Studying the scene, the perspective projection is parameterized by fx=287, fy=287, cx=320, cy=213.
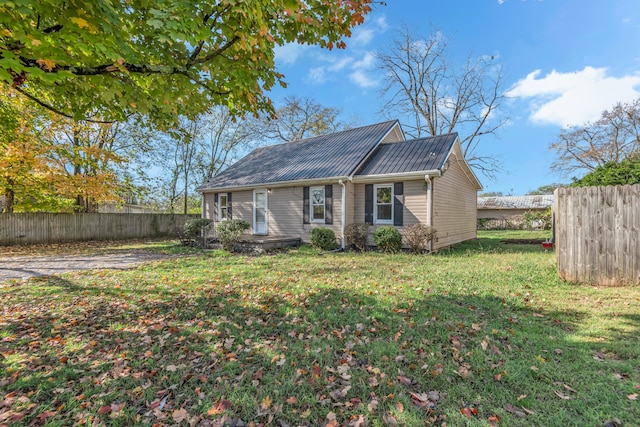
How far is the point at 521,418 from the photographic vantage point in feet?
7.36

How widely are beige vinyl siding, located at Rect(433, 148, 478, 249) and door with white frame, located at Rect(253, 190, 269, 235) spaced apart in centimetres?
769

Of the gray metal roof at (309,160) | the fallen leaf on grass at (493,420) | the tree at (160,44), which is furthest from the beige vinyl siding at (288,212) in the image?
the fallen leaf on grass at (493,420)

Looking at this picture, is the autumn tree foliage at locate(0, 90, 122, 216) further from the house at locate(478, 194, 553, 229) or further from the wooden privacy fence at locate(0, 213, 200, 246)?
the house at locate(478, 194, 553, 229)

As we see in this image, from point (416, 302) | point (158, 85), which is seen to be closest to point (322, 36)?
point (158, 85)

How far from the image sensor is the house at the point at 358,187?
10805mm

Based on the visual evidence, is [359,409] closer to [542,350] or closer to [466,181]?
[542,350]

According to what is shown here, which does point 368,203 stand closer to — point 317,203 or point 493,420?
point 317,203

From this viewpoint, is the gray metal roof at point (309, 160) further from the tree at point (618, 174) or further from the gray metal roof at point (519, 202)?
the gray metal roof at point (519, 202)

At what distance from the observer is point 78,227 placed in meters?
15.6

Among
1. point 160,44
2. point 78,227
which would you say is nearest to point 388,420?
point 160,44

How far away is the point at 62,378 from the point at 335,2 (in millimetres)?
5496

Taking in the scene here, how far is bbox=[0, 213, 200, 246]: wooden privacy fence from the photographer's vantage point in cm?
1348

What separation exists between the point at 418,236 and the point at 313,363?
7.88m

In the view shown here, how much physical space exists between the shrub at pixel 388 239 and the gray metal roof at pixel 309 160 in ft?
8.64
